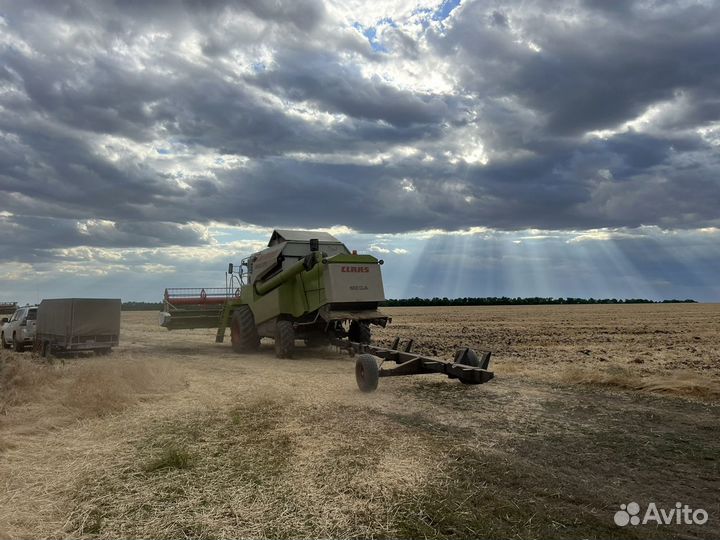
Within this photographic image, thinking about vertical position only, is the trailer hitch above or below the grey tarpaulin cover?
below

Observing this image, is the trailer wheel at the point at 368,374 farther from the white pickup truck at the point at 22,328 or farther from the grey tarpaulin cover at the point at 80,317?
the white pickup truck at the point at 22,328

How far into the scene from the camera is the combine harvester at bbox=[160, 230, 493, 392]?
14.9 meters

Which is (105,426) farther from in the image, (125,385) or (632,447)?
(632,447)

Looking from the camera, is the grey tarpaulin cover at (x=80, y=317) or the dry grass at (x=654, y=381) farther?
the grey tarpaulin cover at (x=80, y=317)

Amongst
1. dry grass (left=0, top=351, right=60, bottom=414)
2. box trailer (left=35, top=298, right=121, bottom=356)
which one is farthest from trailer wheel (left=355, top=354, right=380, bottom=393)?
box trailer (left=35, top=298, right=121, bottom=356)

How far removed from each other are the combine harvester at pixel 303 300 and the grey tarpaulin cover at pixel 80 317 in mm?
1994

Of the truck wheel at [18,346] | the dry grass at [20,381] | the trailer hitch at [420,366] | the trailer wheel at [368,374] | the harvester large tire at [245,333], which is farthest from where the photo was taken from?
the truck wheel at [18,346]

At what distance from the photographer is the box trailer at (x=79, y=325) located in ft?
60.3

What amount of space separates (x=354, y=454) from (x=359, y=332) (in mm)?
10154

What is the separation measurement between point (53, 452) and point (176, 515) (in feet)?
10.3

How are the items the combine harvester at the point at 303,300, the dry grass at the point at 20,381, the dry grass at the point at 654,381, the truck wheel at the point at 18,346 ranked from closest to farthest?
the dry grass at the point at 654,381, the dry grass at the point at 20,381, the combine harvester at the point at 303,300, the truck wheel at the point at 18,346

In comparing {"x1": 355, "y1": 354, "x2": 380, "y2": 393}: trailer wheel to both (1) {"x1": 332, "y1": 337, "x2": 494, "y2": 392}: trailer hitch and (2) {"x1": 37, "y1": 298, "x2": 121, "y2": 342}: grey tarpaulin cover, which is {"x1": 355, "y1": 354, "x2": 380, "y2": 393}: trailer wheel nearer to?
(1) {"x1": 332, "y1": 337, "x2": 494, "y2": 392}: trailer hitch

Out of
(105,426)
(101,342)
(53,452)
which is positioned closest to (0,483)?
(53,452)

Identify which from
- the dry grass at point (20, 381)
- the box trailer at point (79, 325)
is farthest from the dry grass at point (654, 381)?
the box trailer at point (79, 325)
